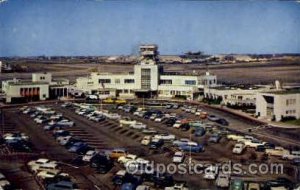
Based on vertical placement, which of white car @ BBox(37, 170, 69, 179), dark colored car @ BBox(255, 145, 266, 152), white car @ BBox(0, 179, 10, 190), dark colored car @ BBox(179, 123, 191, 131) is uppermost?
dark colored car @ BBox(179, 123, 191, 131)

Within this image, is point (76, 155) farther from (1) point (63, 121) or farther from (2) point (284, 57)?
(2) point (284, 57)

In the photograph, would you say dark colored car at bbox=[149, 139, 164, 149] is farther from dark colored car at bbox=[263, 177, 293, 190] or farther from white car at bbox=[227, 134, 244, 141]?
dark colored car at bbox=[263, 177, 293, 190]

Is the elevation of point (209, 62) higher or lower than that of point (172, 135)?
higher

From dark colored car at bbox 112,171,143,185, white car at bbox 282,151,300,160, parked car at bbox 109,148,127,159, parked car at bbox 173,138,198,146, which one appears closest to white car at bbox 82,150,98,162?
parked car at bbox 109,148,127,159

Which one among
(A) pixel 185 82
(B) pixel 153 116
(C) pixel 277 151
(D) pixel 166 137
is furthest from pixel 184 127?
(C) pixel 277 151

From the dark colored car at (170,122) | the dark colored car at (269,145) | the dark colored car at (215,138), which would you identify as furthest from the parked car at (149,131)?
the dark colored car at (269,145)

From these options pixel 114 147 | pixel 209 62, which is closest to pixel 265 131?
pixel 209 62

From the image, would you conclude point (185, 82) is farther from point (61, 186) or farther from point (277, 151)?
point (61, 186)
